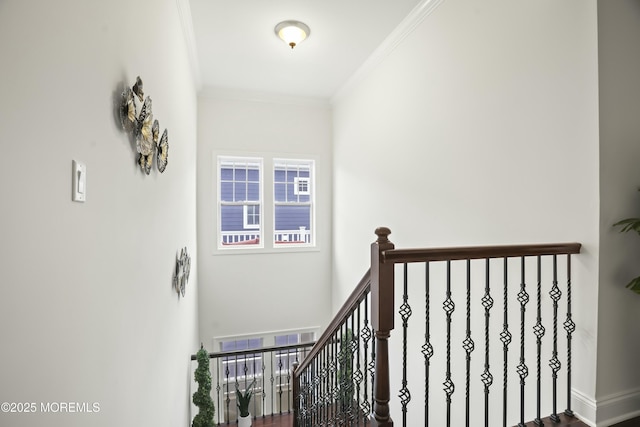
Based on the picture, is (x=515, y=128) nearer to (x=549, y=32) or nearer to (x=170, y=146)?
(x=549, y=32)

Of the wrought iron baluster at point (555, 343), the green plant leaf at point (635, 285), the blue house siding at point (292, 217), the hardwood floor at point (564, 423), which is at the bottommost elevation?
the hardwood floor at point (564, 423)

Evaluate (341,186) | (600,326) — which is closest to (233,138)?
(341,186)

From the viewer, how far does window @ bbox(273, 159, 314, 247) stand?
→ 17.7 ft

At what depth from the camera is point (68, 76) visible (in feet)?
3.04

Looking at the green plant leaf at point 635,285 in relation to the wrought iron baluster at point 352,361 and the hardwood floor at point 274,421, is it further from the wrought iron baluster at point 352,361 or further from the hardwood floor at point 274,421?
the hardwood floor at point 274,421

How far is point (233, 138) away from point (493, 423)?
462cm

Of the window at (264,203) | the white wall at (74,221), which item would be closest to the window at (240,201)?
the window at (264,203)

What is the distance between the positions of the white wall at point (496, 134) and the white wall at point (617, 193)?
0.05 m

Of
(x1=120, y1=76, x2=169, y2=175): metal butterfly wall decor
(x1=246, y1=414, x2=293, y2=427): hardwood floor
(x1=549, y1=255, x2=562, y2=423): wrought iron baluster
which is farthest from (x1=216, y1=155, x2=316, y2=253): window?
(x1=549, y1=255, x2=562, y2=423): wrought iron baluster

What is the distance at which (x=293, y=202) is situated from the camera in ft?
17.9

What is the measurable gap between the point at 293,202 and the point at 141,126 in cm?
389

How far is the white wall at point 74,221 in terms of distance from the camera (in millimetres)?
715

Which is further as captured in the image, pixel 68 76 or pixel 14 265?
pixel 68 76

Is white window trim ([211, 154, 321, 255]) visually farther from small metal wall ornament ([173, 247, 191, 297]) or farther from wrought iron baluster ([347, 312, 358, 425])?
wrought iron baluster ([347, 312, 358, 425])
